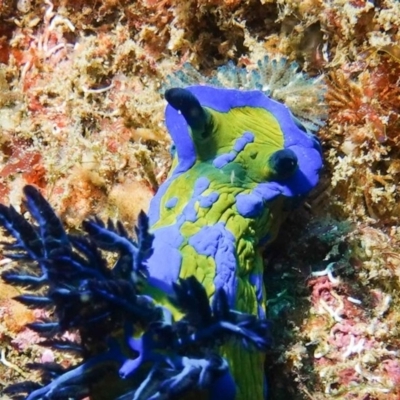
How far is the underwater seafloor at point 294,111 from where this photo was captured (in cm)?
285

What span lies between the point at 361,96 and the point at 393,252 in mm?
870

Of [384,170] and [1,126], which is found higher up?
[1,126]

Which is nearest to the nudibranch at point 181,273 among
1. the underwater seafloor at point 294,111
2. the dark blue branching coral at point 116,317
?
the dark blue branching coral at point 116,317

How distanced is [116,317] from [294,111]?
1.59 meters

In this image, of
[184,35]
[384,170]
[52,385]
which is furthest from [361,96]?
[52,385]

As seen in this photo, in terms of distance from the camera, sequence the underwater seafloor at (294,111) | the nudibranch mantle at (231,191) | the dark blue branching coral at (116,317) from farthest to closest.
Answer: the underwater seafloor at (294,111) → the nudibranch mantle at (231,191) → the dark blue branching coral at (116,317)

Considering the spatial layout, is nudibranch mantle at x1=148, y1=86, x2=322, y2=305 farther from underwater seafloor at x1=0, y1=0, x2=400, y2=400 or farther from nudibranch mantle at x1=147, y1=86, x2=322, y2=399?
underwater seafloor at x1=0, y1=0, x2=400, y2=400

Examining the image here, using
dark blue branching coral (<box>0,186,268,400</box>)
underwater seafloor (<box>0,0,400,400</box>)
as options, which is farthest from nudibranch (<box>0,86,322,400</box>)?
underwater seafloor (<box>0,0,400,400</box>)

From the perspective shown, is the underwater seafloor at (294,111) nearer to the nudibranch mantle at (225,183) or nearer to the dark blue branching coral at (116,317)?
the nudibranch mantle at (225,183)

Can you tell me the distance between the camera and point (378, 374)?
2754 mm

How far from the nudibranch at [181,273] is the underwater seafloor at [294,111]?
0.32 meters

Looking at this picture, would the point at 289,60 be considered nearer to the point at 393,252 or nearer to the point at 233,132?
the point at 233,132

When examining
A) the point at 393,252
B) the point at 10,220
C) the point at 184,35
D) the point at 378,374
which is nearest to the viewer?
the point at 10,220

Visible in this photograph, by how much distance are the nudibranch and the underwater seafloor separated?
0.32 m
